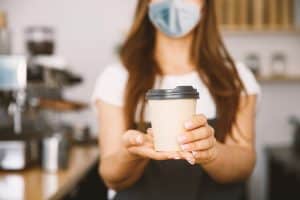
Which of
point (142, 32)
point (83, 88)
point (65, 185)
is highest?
point (142, 32)

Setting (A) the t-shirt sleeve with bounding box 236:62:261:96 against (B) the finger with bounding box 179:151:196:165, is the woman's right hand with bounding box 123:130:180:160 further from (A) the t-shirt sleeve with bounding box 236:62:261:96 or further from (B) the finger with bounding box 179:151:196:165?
(A) the t-shirt sleeve with bounding box 236:62:261:96

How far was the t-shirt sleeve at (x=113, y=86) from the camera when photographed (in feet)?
5.11

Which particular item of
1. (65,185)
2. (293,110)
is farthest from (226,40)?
(65,185)

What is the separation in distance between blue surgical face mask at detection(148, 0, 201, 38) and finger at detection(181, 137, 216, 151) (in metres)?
0.54

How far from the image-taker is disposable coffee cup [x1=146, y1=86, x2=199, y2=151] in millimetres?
988

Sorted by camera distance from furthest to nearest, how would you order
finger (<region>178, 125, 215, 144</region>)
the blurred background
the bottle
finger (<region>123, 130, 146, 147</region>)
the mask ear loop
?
the blurred background → the bottle → the mask ear loop → finger (<region>123, 130, 146, 147</region>) → finger (<region>178, 125, 215, 144</region>)

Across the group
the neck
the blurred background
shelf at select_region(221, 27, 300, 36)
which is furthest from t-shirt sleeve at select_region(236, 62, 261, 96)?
shelf at select_region(221, 27, 300, 36)

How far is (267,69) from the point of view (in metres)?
3.65

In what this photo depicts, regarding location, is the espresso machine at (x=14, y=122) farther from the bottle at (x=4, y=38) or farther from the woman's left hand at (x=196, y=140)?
the woman's left hand at (x=196, y=140)

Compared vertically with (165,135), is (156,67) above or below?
above

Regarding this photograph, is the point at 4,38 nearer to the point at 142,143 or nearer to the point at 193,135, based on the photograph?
the point at 142,143

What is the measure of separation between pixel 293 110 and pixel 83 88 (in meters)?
1.35

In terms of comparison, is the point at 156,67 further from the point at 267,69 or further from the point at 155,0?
the point at 267,69

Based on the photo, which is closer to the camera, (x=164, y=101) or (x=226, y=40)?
(x=164, y=101)
